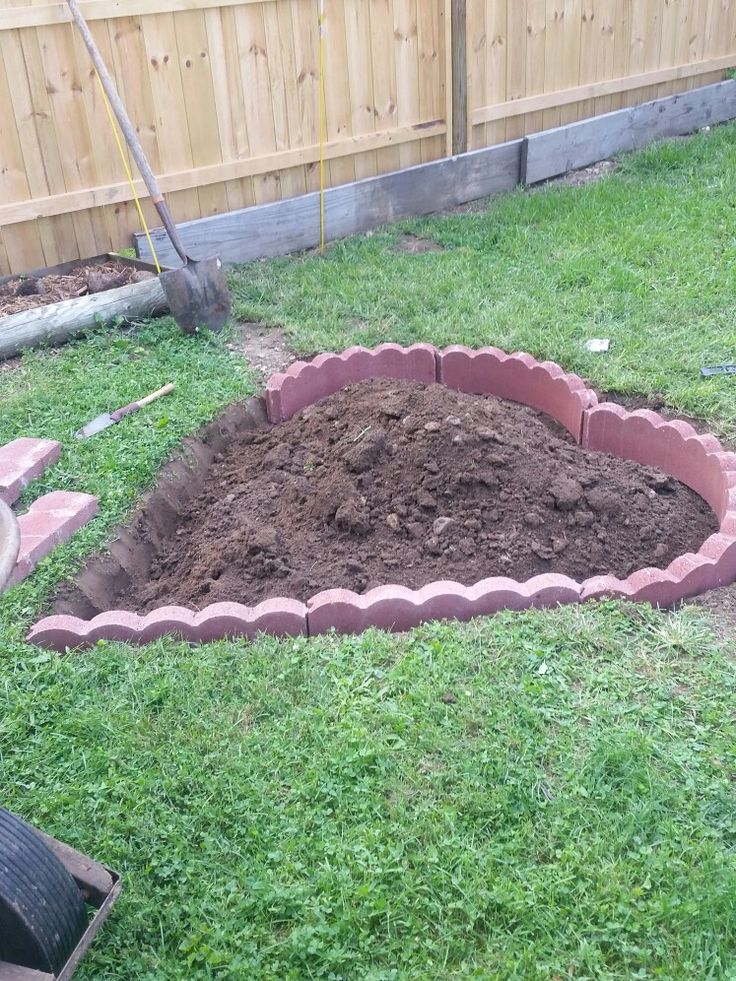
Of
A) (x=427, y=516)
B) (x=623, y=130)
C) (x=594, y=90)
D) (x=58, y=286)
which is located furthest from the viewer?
(x=623, y=130)

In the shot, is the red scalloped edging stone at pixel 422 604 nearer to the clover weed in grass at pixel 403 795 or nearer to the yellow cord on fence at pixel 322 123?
the clover weed in grass at pixel 403 795

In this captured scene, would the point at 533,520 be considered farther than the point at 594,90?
No

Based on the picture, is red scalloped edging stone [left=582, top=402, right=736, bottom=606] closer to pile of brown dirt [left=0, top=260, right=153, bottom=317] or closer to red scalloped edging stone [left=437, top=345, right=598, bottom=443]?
red scalloped edging stone [left=437, top=345, right=598, bottom=443]

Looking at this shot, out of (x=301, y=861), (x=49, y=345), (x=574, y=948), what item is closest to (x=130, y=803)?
(x=301, y=861)

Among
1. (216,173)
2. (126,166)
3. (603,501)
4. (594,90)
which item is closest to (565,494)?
(603,501)

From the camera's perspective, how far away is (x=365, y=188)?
24.6 ft

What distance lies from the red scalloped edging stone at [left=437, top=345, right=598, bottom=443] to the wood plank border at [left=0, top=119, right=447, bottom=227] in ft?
8.85

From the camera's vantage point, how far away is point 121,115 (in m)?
5.67

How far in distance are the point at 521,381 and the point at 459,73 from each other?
4.25 m

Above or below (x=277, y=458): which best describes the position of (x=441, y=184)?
above

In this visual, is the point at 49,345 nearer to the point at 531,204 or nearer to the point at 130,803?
the point at 130,803

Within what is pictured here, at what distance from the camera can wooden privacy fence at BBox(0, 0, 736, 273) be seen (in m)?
5.89

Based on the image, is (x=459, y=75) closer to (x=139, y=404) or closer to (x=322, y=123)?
(x=322, y=123)

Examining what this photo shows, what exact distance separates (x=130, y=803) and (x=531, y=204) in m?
6.34
